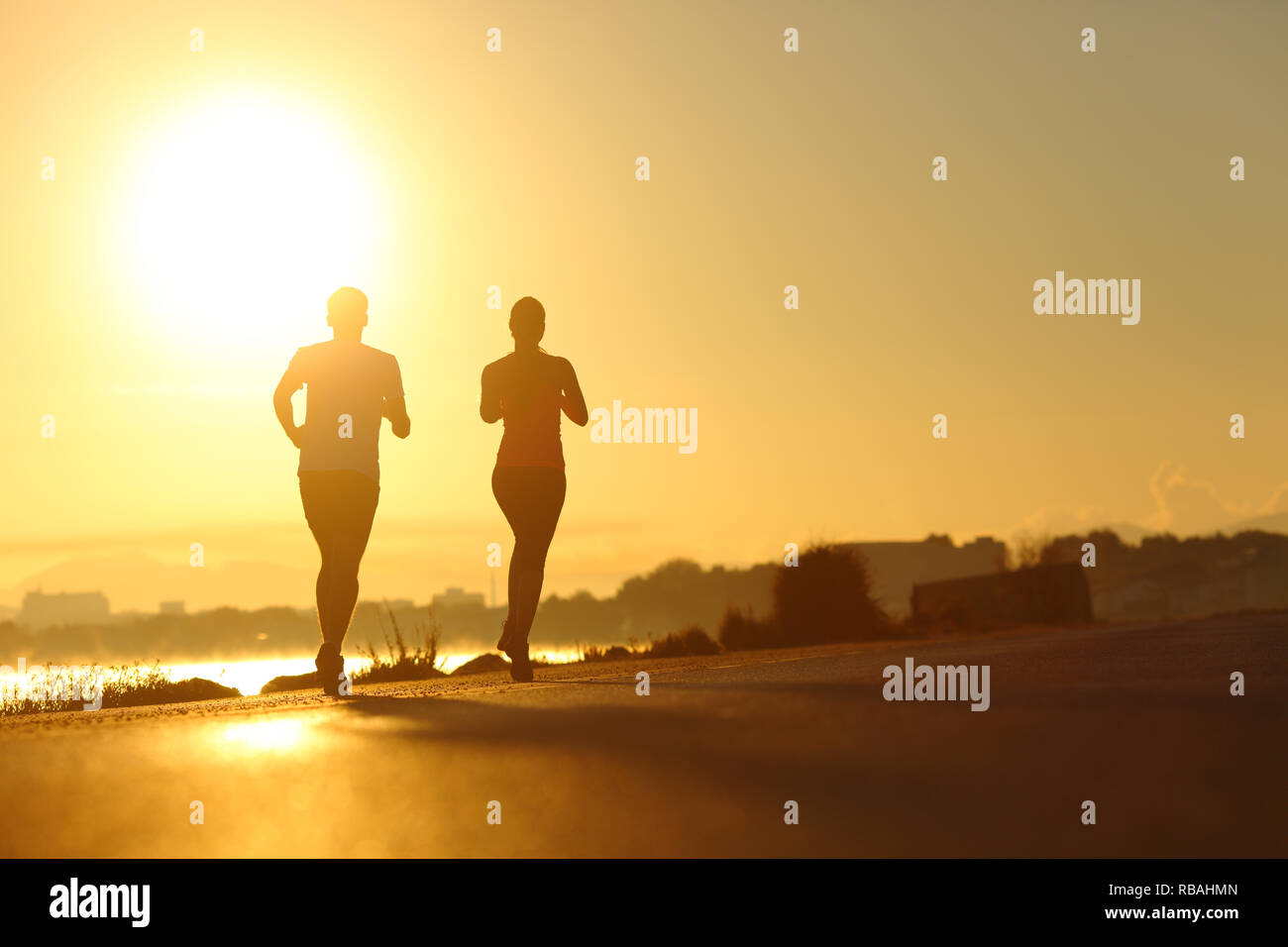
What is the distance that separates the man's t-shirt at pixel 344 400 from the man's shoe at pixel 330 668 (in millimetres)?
1017

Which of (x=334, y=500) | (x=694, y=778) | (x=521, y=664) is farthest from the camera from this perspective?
(x=521, y=664)

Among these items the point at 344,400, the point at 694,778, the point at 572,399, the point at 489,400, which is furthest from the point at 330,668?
the point at 694,778

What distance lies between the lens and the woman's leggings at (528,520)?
8.02 metres

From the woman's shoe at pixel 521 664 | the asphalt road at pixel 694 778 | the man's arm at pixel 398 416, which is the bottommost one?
the asphalt road at pixel 694 778

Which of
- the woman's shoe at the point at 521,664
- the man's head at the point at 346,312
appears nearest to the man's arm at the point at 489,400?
the man's head at the point at 346,312

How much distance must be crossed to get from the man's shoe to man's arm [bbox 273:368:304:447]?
1.24m

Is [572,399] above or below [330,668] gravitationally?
above

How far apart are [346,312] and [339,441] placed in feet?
2.85

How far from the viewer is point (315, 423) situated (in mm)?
7531

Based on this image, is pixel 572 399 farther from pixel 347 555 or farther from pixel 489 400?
pixel 347 555

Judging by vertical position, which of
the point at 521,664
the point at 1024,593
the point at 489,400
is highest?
the point at 489,400

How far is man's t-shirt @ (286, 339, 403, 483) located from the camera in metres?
7.45

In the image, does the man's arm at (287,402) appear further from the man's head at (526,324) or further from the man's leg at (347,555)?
the man's head at (526,324)

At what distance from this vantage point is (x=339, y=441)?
746 centimetres
